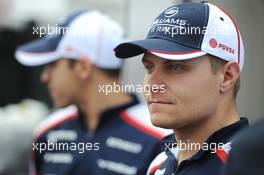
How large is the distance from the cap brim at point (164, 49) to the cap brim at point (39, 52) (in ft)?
3.24

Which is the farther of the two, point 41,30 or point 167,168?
point 41,30

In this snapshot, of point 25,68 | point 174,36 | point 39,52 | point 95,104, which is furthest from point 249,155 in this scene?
point 25,68

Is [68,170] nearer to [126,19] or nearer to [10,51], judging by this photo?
[126,19]

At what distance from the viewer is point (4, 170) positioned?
2.73m

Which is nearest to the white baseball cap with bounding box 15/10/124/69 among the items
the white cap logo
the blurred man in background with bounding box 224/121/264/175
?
the white cap logo

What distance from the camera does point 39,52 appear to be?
2.57 m

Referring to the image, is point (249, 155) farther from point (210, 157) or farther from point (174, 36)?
point (174, 36)

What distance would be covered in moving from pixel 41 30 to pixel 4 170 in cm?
54

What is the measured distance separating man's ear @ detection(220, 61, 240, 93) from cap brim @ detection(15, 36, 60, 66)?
108cm

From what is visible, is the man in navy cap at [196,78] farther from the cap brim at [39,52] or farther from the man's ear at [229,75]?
the cap brim at [39,52]

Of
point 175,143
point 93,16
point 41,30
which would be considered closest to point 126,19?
point 93,16

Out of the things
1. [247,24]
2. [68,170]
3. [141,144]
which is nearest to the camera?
[247,24]

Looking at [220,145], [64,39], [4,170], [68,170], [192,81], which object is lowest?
[4,170]

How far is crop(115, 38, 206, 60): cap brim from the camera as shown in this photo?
1490 millimetres
